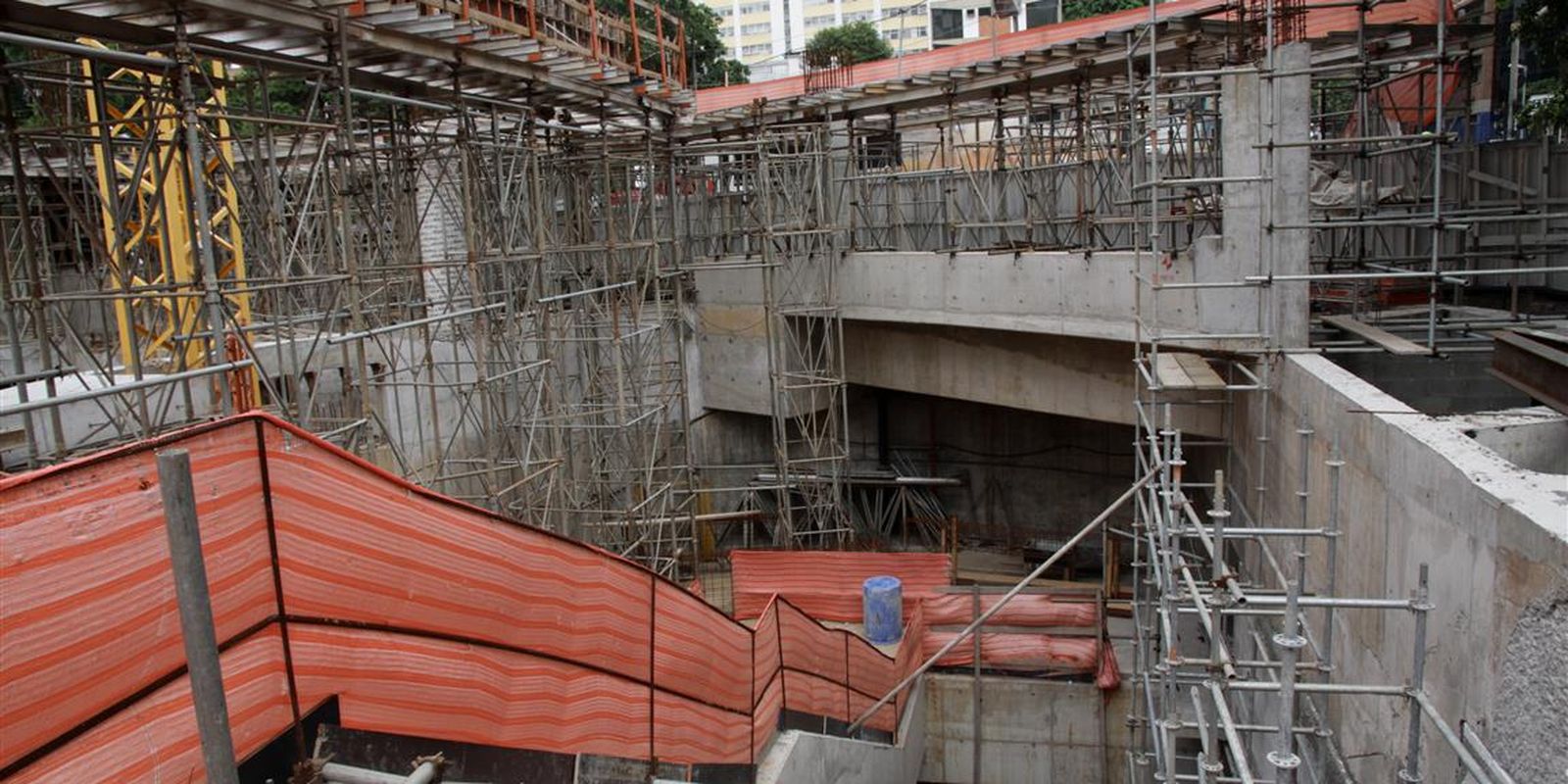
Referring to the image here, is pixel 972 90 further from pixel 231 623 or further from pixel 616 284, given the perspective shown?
pixel 231 623

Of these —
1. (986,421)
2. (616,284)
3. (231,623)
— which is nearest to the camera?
(231,623)

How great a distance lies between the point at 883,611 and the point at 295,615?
40.6 feet

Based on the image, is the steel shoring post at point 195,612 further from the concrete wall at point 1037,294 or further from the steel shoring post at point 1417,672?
the concrete wall at point 1037,294

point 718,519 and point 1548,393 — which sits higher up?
point 1548,393

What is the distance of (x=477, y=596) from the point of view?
4664mm

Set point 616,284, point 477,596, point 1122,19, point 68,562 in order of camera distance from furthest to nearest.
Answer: point 1122,19, point 616,284, point 477,596, point 68,562

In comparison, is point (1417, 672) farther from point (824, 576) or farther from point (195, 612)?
point (824, 576)

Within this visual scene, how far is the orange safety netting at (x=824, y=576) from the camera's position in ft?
54.1

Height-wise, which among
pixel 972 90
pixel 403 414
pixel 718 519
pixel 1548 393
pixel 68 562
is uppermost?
pixel 972 90

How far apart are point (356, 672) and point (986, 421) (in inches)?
735

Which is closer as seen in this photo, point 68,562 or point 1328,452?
point 68,562

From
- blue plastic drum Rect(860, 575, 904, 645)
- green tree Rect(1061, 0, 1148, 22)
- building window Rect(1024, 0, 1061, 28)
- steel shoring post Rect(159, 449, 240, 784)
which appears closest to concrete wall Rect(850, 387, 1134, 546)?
blue plastic drum Rect(860, 575, 904, 645)

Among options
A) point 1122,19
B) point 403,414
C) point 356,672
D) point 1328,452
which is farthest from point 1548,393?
point 1122,19

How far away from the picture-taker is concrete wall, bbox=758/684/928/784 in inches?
360
